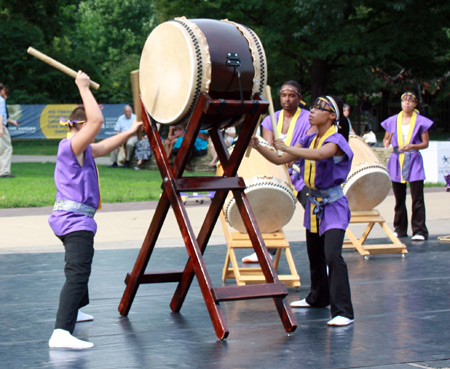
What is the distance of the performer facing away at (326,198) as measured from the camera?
5.96 m

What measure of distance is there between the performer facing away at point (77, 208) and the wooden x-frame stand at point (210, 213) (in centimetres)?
43

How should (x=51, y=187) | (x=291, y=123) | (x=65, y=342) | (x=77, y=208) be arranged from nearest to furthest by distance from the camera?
(x=65, y=342) < (x=77, y=208) < (x=291, y=123) < (x=51, y=187)

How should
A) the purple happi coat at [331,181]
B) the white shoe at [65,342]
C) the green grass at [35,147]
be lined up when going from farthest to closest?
the green grass at [35,147] → the purple happi coat at [331,181] → the white shoe at [65,342]

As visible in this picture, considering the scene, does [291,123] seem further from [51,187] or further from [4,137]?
[4,137]

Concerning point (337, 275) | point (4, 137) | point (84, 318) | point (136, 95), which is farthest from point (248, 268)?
point (4, 137)

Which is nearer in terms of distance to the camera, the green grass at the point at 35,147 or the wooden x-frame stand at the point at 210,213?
the wooden x-frame stand at the point at 210,213

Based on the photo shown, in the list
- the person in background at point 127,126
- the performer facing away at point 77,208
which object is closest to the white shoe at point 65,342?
the performer facing away at point 77,208

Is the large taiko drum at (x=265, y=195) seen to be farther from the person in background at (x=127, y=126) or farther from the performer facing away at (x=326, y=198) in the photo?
the person in background at (x=127, y=126)

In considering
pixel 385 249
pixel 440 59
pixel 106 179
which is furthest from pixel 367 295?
pixel 440 59

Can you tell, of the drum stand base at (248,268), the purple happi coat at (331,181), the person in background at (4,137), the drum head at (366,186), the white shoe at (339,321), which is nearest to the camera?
the white shoe at (339,321)

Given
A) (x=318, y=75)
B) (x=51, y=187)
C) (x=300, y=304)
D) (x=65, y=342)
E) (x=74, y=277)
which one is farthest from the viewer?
(x=318, y=75)

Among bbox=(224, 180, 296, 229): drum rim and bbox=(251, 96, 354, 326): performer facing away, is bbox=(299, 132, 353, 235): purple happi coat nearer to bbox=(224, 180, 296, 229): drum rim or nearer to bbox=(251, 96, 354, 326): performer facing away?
bbox=(251, 96, 354, 326): performer facing away

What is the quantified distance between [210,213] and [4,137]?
11.3 meters

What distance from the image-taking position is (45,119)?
95.0 ft
